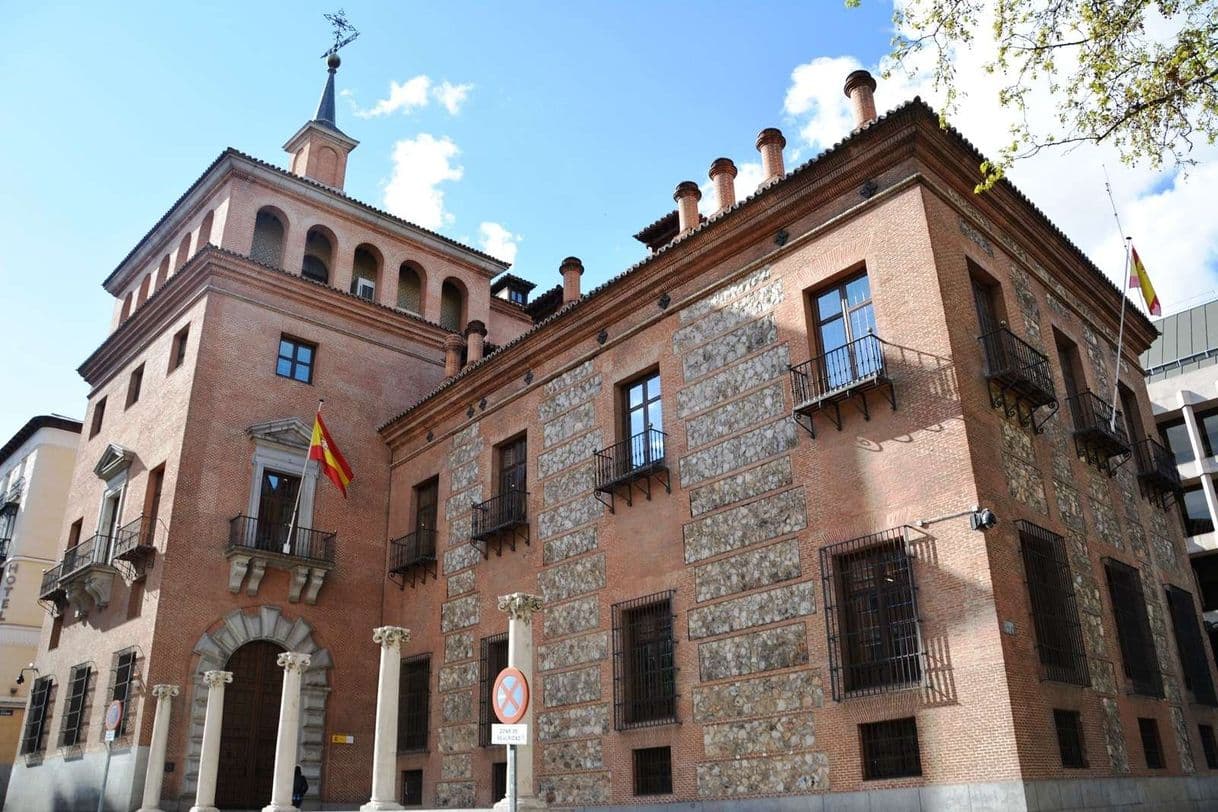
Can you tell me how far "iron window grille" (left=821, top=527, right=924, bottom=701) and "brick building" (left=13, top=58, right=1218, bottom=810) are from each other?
0.05m

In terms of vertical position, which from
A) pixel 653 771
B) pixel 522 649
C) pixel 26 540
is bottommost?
pixel 653 771

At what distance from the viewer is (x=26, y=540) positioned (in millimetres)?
35031

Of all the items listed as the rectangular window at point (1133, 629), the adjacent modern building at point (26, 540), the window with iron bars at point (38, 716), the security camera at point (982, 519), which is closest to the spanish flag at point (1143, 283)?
the rectangular window at point (1133, 629)

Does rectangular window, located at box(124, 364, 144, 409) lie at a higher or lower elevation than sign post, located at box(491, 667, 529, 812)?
higher

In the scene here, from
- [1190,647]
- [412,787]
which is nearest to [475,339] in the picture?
[412,787]

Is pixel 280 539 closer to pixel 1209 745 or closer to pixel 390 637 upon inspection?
pixel 390 637

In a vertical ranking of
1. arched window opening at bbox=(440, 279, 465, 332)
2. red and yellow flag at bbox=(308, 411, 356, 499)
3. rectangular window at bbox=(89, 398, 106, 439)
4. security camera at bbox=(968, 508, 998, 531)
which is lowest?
security camera at bbox=(968, 508, 998, 531)

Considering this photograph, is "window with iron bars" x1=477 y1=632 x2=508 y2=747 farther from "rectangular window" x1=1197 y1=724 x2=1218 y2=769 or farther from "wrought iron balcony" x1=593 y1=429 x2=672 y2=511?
"rectangular window" x1=1197 y1=724 x2=1218 y2=769

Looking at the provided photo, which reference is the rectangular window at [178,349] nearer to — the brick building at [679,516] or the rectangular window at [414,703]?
the brick building at [679,516]

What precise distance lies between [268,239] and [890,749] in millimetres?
21586

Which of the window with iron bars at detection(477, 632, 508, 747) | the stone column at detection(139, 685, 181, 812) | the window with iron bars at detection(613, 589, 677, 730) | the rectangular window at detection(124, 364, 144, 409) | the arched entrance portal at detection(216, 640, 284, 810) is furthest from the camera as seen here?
the rectangular window at detection(124, 364, 144, 409)

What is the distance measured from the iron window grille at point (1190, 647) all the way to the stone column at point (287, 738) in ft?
52.7

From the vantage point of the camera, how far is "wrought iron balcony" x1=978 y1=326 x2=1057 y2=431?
47.7 ft

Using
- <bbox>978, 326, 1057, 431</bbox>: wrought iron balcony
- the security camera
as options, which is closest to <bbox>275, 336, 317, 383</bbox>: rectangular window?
<bbox>978, 326, 1057, 431</bbox>: wrought iron balcony
